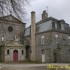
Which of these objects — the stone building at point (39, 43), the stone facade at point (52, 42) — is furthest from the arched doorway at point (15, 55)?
the stone facade at point (52, 42)

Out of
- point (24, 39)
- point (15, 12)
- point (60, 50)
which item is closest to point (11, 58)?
point (24, 39)

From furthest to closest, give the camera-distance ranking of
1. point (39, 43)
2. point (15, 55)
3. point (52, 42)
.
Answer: point (15, 55), point (39, 43), point (52, 42)

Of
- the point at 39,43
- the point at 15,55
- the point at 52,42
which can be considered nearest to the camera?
the point at 52,42

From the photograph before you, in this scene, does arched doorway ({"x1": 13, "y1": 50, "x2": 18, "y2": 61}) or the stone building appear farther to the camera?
arched doorway ({"x1": 13, "y1": 50, "x2": 18, "y2": 61})

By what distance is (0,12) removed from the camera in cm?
1800

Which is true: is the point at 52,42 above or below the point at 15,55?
above

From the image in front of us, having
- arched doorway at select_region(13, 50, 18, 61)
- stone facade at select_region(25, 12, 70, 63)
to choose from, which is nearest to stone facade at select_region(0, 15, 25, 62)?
arched doorway at select_region(13, 50, 18, 61)

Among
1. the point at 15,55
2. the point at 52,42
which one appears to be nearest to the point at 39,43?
the point at 52,42

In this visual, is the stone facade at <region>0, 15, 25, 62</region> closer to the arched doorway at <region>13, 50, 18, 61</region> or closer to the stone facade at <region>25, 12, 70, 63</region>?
the arched doorway at <region>13, 50, 18, 61</region>

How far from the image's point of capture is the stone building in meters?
48.5

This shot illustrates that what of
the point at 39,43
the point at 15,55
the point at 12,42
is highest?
the point at 12,42

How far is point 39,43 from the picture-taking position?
51.1 m

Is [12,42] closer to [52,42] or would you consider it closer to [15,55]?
[15,55]

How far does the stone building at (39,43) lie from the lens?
48.5 meters
